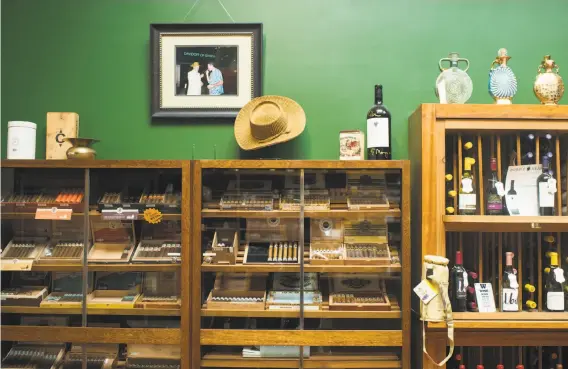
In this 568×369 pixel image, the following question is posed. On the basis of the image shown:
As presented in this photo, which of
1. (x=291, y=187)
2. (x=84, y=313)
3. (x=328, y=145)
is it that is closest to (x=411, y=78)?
(x=328, y=145)

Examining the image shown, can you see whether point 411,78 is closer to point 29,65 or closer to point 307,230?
point 307,230

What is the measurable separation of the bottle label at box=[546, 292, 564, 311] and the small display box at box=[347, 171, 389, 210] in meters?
0.94

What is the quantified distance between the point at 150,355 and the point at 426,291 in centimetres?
146

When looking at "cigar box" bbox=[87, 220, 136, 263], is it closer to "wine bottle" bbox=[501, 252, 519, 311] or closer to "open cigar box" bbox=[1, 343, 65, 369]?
"open cigar box" bbox=[1, 343, 65, 369]

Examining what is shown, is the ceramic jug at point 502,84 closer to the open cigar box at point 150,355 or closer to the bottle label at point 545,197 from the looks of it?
the bottle label at point 545,197

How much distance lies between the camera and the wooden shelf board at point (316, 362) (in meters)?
2.60

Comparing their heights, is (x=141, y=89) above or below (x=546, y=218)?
above

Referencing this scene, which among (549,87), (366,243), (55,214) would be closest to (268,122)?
(366,243)

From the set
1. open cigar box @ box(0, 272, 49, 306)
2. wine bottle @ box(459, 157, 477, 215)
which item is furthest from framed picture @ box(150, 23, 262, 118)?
wine bottle @ box(459, 157, 477, 215)

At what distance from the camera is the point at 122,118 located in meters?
3.08

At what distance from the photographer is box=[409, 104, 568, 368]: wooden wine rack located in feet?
8.21

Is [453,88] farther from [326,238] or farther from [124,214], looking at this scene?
[124,214]

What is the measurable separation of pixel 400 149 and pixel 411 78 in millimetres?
433

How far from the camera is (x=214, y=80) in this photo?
9.91 ft
